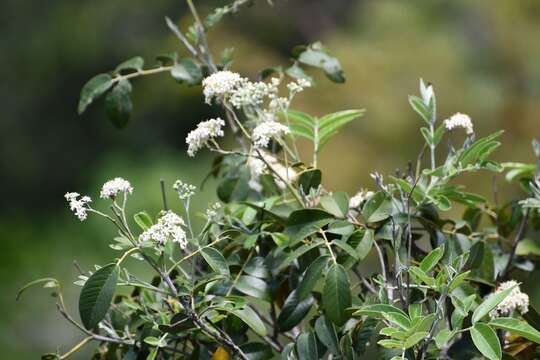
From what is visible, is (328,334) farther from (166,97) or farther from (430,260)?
(166,97)

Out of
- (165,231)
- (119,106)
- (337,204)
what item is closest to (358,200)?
(337,204)

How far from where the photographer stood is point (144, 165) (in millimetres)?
4801

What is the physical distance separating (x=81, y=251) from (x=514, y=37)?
233 centimetres

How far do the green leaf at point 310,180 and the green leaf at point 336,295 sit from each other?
0.39 feet

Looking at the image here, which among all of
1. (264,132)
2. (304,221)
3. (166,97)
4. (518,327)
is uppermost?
(264,132)

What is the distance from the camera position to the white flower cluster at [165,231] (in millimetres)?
736

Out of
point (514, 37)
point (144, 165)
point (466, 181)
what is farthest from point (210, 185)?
point (514, 37)

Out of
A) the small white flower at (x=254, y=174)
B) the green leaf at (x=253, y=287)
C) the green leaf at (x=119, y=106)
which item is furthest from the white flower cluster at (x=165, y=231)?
the green leaf at (x=119, y=106)

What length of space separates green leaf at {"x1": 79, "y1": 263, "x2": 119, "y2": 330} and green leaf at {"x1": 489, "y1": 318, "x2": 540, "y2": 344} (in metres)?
0.32

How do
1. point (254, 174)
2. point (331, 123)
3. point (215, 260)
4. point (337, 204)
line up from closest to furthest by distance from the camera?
point (215, 260) → point (337, 204) → point (331, 123) → point (254, 174)

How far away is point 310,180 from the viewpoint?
35.3 inches

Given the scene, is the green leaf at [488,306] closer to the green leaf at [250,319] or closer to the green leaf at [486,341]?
the green leaf at [486,341]

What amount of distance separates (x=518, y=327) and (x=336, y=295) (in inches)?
6.8

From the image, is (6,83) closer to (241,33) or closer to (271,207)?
(241,33)
